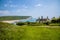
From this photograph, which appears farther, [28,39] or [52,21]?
[52,21]

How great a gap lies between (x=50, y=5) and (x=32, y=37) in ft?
2.05

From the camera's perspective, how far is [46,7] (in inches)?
78.0

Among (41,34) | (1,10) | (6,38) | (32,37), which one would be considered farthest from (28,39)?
(1,10)

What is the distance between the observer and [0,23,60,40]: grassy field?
1.90 meters

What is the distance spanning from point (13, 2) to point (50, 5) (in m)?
0.63

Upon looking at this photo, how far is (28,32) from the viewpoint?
1.93 meters

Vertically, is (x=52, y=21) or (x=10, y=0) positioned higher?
(x=10, y=0)

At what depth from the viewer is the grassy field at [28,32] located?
6.23 ft

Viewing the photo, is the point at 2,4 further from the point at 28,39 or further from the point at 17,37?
the point at 28,39

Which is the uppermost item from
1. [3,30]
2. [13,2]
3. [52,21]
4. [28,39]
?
[13,2]

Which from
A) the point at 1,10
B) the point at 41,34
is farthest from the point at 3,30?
the point at 41,34

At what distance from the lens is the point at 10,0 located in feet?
6.51

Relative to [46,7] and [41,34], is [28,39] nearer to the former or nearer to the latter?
[41,34]

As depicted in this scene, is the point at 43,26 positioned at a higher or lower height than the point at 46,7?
lower
